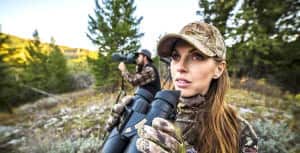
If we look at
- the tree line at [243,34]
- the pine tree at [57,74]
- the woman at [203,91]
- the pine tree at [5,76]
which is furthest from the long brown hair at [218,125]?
the pine tree at [57,74]

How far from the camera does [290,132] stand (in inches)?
195

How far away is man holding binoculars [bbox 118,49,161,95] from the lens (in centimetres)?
454

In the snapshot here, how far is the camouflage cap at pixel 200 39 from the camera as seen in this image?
1243 mm

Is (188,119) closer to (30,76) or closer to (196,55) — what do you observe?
(196,55)

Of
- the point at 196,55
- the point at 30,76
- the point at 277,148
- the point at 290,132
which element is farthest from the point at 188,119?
the point at 30,76

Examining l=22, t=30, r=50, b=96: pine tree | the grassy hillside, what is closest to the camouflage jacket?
the grassy hillside

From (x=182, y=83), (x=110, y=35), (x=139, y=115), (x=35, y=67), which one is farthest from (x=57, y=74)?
(x=139, y=115)

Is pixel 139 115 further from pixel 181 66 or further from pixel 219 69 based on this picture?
pixel 219 69

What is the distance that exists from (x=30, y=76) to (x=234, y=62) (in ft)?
65.9

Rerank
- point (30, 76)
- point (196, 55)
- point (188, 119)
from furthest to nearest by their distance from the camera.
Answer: point (30, 76), point (188, 119), point (196, 55)

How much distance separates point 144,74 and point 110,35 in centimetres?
1052

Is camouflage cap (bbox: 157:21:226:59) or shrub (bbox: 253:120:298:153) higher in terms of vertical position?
camouflage cap (bbox: 157:21:226:59)

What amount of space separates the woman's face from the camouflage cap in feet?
0.14

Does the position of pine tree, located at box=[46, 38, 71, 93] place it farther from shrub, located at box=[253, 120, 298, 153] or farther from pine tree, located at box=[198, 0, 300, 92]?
shrub, located at box=[253, 120, 298, 153]
